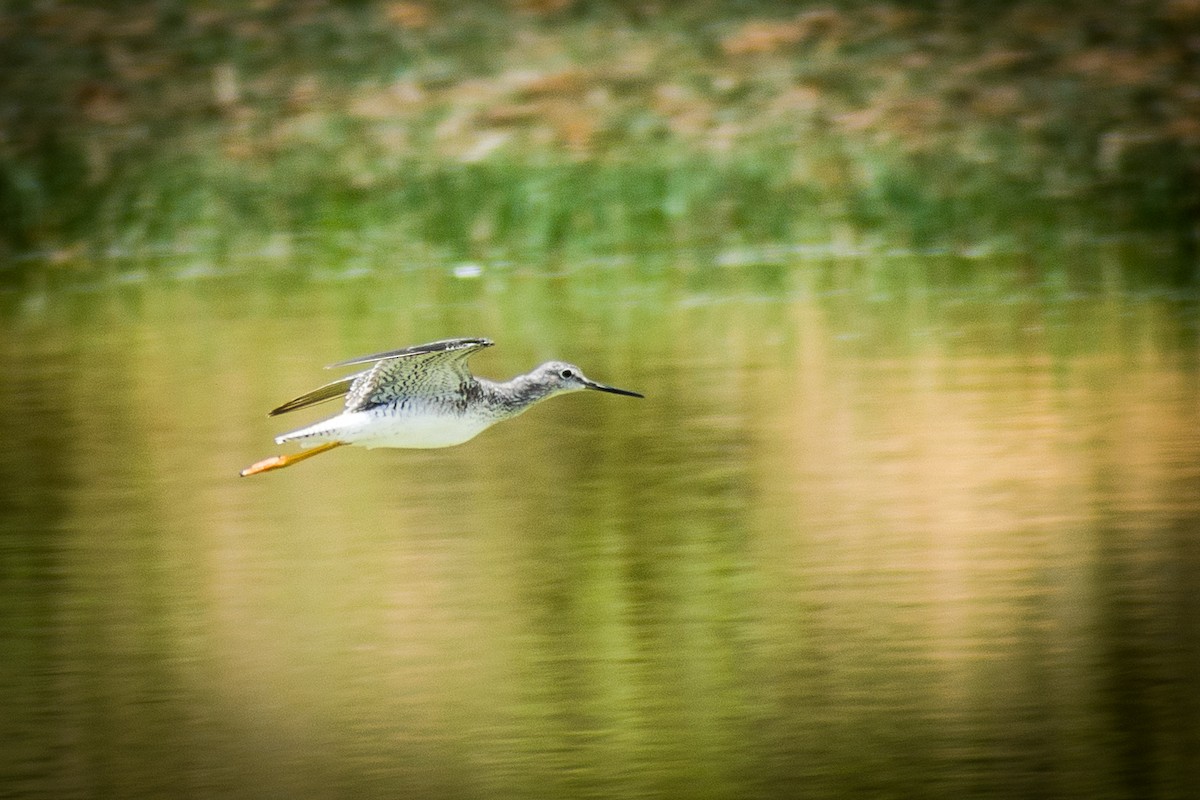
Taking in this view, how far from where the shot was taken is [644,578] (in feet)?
34.2

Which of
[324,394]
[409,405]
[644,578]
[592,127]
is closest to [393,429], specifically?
[409,405]

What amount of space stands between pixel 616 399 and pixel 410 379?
4960mm

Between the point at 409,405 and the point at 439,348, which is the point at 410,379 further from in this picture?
the point at 439,348

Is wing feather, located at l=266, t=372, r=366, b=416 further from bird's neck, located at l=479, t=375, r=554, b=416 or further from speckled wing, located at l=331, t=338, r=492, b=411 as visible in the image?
bird's neck, located at l=479, t=375, r=554, b=416

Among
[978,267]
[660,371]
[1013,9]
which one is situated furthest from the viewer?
[1013,9]

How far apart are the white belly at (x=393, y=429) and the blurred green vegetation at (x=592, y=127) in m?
9.84

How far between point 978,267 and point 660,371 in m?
4.79

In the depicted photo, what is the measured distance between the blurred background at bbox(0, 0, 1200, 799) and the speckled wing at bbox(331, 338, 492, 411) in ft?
3.78

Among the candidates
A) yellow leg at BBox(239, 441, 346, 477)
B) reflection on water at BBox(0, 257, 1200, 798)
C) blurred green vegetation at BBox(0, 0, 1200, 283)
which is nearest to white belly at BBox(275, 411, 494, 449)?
yellow leg at BBox(239, 441, 346, 477)

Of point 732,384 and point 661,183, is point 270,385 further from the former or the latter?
point 661,183

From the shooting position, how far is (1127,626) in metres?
9.75

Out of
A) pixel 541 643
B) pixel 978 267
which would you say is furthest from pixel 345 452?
pixel 978 267

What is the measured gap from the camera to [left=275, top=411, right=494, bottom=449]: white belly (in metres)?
9.01

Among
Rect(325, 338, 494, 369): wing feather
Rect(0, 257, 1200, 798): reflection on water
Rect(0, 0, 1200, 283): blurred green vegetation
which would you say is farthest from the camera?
Rect(0, 0, 1200, 283): blurred green vegetation
